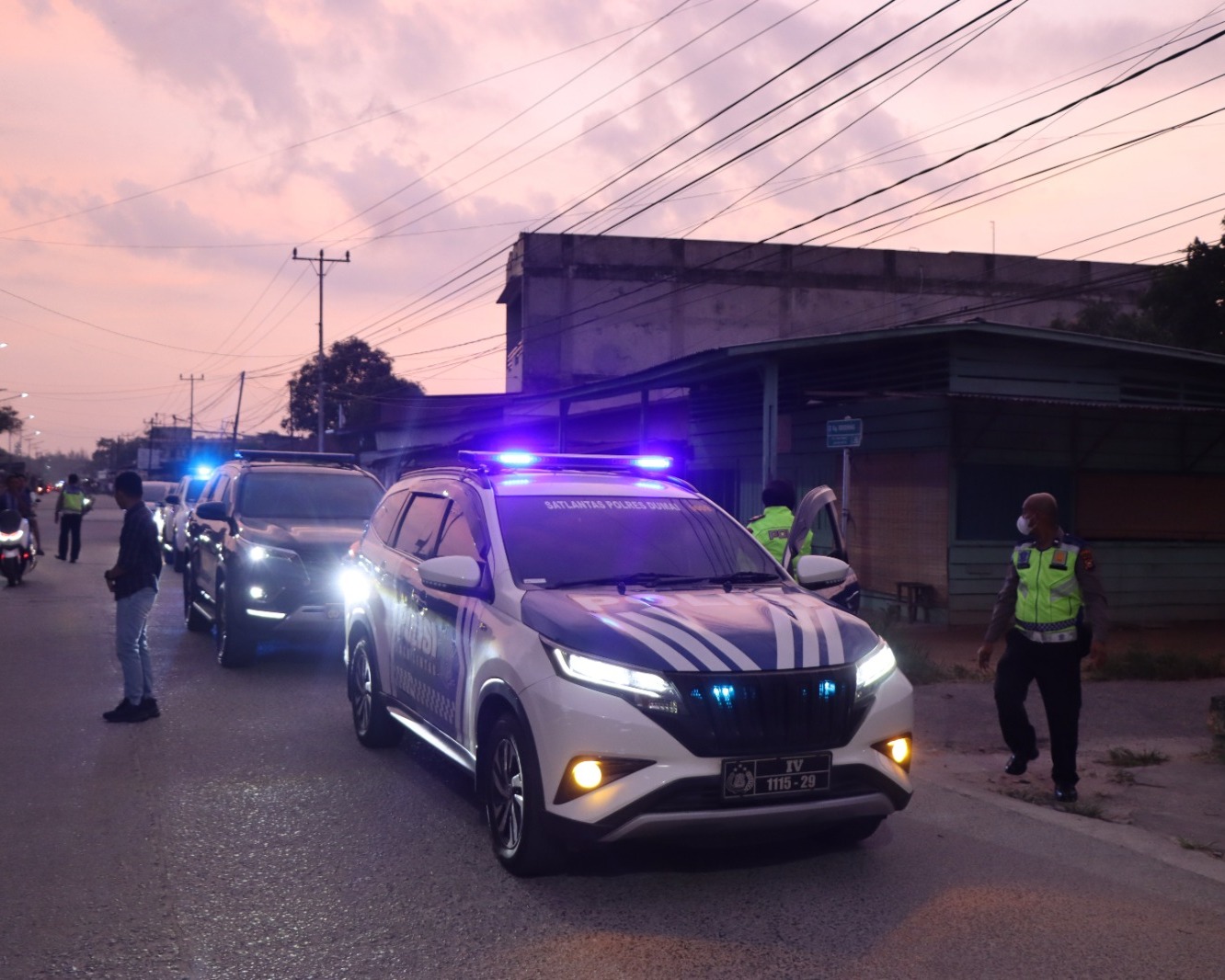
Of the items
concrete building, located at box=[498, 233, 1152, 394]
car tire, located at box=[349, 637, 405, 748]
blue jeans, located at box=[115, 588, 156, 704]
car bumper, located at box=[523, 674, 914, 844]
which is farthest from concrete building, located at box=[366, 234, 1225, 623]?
concrete building, located at box=[498, 233, 1152, 394]

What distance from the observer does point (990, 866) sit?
18.6ft

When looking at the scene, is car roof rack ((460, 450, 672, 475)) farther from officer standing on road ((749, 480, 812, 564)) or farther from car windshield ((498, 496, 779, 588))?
officer standing on road ((749, 480, 812, 564))

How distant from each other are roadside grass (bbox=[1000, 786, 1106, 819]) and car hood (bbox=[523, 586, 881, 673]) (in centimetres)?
209

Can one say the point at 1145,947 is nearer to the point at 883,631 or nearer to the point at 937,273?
the point at 883,631

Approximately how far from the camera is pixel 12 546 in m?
20.1

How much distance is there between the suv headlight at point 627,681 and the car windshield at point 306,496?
7.87 metres

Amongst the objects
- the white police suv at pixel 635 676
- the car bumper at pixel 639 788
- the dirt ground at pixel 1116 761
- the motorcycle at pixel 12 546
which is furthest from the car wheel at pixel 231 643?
the motorcycle at pixel 12 546

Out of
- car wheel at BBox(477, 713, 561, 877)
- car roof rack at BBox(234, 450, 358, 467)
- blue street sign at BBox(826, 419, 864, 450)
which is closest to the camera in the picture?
car wheel at BBox(477, 713, 561, 877)

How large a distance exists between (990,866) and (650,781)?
189cm

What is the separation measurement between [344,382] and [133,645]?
76154 mm

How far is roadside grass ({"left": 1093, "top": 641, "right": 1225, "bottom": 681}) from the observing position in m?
11.4

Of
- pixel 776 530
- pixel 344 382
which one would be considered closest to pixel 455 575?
pixel 776 530

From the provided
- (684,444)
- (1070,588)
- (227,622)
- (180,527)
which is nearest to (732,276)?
(684,444)

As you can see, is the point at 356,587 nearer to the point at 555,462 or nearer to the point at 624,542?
the point at 555,462
